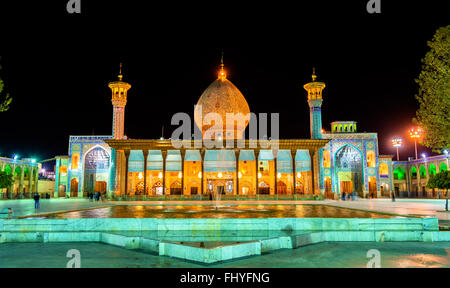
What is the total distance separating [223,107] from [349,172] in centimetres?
1592

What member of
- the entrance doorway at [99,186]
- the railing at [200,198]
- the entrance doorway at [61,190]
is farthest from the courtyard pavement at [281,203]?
the entrance doorway at [61,190]

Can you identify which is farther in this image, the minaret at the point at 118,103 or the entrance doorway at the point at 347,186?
the entrance doorway at the point at 347,186

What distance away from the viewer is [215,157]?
29422 millimetres

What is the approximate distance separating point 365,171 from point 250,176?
45.3 feet

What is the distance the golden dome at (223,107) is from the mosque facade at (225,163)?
0.10 metres

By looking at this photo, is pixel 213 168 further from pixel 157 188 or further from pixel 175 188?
pixel 157 188

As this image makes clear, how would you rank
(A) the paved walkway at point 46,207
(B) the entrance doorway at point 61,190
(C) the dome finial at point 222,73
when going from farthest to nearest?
(B) the entrance doorway at point 61,190, (C) the dome finial at point 222,73, (A) the paved walkway at point 46,207

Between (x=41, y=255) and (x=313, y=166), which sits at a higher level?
(x=313, y=166)

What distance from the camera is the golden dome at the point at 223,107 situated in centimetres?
3312

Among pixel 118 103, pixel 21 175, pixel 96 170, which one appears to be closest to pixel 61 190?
pixel 96 170

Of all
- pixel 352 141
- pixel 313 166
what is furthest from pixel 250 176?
pixel 352 141

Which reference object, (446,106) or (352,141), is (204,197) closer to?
(446,106)

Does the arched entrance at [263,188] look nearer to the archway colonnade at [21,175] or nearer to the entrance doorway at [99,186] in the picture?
the entrance doorway at [99,186]

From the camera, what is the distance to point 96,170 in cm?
3734
